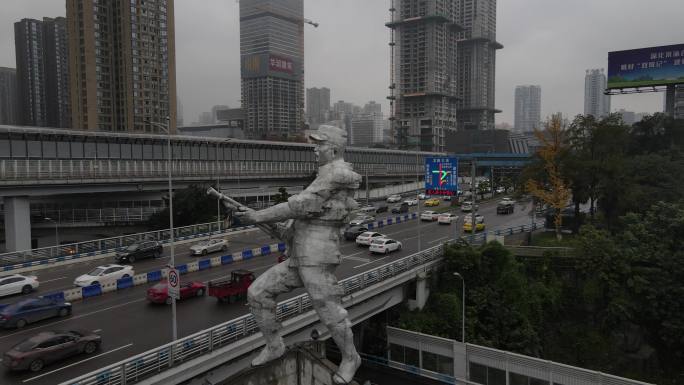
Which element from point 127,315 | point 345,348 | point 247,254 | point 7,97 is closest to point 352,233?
point 247,254

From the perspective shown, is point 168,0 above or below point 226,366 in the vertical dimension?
above

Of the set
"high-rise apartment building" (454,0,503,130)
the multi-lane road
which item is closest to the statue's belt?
the multi-lane road

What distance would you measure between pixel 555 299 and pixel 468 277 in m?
6.28

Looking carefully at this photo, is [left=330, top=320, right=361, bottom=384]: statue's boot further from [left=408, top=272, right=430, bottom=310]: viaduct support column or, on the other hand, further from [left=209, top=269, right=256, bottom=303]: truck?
[left=408, top=272, right=430, bottom=310]: viaduct support column

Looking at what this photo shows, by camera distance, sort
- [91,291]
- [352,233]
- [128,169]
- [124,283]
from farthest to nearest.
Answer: [128,169]
[352,233]
[124,283]
[91,291]

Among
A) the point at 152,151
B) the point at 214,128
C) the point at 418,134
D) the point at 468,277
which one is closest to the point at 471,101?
the point at 418,134

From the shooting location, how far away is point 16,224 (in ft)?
123

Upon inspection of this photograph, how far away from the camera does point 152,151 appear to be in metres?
52.7

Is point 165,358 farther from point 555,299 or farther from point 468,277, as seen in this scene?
point 555,299

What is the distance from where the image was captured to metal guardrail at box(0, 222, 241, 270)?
3128cm

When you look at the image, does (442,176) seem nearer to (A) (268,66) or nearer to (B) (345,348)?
(B) (345,348)

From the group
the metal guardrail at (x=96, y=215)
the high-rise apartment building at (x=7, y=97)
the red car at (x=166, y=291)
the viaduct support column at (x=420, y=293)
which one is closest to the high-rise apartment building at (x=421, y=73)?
the metal guardrail at (x=96, y=215)

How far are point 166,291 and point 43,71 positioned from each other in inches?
4909

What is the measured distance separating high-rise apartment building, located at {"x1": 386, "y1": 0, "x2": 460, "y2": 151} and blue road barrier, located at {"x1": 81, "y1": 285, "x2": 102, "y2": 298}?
5421 inches
